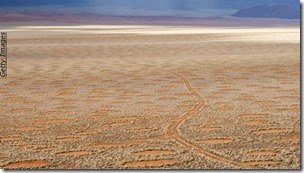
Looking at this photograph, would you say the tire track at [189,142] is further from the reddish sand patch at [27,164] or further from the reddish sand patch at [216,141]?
the reddish sand patch at [27,164]

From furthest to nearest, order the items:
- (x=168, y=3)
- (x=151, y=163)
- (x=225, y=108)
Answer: (x=168, y=3) < (x=225, y=108) < (x=151, y=163)

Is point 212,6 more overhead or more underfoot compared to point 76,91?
more underfoot

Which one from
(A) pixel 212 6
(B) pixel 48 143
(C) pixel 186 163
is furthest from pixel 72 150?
(A) pixel 212 6

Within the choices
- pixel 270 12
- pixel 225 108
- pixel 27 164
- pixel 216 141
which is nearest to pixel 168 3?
pixel 270 12

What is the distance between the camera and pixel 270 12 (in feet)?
305

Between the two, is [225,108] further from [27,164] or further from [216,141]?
[27,164]

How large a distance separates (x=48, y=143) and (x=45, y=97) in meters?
2.50

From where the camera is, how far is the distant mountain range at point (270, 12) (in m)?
90.2

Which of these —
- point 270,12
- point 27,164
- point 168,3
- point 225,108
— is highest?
point 27,164

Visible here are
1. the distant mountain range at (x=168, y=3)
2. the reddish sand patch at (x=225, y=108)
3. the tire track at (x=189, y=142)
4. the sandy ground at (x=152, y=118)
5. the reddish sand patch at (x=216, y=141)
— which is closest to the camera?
the tire track at (x=189, y=142)

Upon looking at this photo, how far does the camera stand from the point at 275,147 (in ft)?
13.2

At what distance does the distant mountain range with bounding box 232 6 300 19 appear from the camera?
90.2 metres

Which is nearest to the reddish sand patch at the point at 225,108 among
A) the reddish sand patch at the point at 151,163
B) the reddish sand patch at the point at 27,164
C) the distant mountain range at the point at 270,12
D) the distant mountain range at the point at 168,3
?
the reddish sand patch at the point at 151,163

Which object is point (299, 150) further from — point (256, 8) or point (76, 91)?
point (256, 8)
